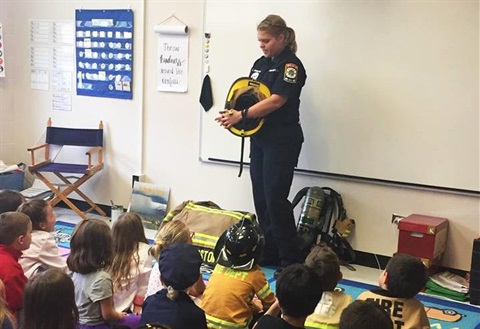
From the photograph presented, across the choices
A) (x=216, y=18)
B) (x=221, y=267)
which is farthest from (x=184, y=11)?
(x=221, y=267)

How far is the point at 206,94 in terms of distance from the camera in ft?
16.4

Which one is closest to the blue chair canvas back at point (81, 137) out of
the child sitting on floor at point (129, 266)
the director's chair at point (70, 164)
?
the director's chair at point (70, 164)

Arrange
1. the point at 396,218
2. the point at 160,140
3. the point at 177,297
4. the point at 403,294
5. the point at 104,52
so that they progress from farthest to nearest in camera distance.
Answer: the point at 104,52 → the point at 160,140 → the point at 396,218 → the point at 403,294 → the point at 177,297

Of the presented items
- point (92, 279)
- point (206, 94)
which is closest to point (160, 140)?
point (206, 94)

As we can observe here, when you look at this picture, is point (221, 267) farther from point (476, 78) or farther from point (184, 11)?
point (184, 11)

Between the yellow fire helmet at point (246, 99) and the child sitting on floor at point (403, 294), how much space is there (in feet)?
6.10

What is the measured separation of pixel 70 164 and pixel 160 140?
911 millimetres

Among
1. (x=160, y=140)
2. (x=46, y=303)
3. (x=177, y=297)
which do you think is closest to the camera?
(x=46, y=303)

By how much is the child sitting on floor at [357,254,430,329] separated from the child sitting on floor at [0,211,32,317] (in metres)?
1.42

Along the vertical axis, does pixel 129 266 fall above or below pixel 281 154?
below

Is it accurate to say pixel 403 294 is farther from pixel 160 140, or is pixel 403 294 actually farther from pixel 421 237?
→ pixel 160 140

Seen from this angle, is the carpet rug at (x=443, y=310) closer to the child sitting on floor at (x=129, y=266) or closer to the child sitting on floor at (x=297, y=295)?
the child sitting on floor at (x=129, y=266)

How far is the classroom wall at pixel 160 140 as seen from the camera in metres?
4.32

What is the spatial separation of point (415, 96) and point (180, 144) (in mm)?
2032
